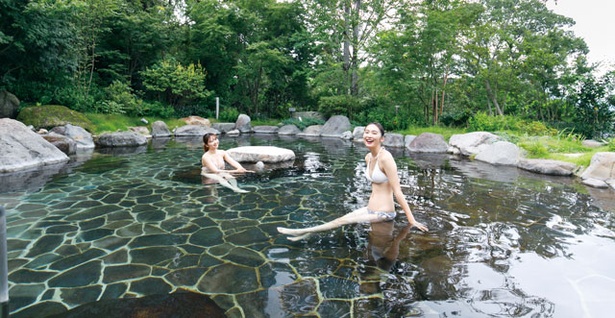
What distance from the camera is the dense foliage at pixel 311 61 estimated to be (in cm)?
1570

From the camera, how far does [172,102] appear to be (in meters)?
24.4

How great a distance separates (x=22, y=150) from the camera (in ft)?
31.6

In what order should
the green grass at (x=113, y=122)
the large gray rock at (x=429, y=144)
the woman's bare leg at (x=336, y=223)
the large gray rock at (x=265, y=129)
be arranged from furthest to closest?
the large gray rock at (x=265, y=129) → the green grass at (x=113, y=122) → the large gray rock at (x=429, y=144) → the woman's bare leg at (x=336, y=223)

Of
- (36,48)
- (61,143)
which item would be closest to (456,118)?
(61,143)

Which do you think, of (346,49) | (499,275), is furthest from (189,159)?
(346,49)

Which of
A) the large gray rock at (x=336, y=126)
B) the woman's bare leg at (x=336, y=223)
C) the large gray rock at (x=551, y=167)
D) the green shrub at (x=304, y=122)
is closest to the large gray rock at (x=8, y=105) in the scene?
the green shrub at (x=304, y=122)

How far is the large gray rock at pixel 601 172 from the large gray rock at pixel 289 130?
16.6m

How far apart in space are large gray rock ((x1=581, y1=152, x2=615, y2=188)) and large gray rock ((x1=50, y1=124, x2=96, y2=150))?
17256mm

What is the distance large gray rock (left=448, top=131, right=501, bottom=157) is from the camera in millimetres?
13484

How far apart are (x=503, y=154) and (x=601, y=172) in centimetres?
315

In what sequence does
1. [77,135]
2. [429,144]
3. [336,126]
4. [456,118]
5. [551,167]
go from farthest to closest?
[336,126]
[456,118]
[429,144]
[77,135]
[551,167]

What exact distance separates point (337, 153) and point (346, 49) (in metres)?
12.6

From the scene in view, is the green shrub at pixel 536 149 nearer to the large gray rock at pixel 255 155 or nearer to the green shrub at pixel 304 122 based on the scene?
the large gray rock at pixel 255 155

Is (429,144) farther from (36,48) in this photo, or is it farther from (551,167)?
(36,48)
